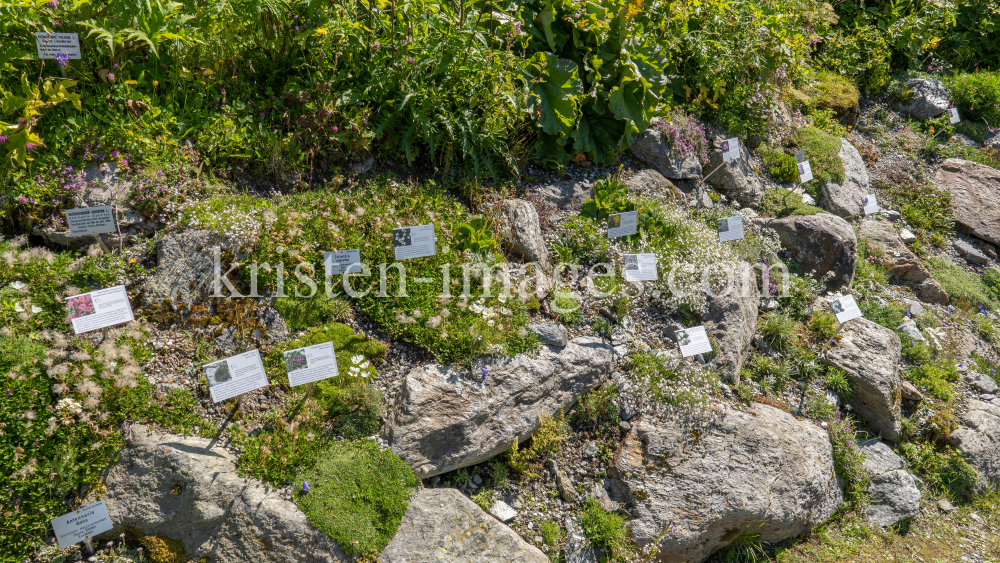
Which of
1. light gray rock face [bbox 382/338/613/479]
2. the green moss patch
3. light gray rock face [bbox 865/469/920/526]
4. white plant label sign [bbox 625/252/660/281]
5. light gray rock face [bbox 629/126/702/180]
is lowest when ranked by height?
light gray rock face [bbox 865/469/920/526]

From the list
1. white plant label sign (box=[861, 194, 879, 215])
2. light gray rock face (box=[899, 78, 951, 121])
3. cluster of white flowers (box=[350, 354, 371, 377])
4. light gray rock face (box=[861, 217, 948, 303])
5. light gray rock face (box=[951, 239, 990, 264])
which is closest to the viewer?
cluster of white flowers (box=[350, 354, 371, 377])

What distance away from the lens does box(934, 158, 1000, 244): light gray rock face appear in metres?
9.39

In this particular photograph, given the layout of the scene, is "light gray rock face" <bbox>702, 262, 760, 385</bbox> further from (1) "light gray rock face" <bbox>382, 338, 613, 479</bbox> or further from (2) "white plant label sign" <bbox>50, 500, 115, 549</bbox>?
(2) "white plant label sign" <bbox>50, 500, 115, 549</bbox>

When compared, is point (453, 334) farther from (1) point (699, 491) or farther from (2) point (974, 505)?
(2) point (974, 505)

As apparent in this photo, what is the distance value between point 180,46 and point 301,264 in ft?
8.56

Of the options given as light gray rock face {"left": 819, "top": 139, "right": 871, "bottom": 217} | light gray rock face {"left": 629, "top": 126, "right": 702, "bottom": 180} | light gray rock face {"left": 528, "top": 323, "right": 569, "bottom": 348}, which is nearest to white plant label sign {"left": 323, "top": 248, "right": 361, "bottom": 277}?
light gray rock face {"left": 528, "top": 323, "right": 569, "bottom": 348}

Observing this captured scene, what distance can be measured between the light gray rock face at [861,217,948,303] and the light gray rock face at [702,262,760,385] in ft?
11.2

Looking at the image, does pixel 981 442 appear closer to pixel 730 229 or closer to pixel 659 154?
pixel 730 229

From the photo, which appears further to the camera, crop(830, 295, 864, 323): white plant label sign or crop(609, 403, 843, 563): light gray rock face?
crop(830, 295, 864, 323): white plant label sign

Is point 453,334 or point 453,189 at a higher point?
point 453,189

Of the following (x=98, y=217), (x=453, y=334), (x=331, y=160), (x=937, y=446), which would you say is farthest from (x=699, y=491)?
(x=98, y=217)

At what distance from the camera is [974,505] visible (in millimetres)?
6266

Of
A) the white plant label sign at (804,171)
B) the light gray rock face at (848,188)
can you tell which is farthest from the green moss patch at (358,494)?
the light gray rock face at (848,188)

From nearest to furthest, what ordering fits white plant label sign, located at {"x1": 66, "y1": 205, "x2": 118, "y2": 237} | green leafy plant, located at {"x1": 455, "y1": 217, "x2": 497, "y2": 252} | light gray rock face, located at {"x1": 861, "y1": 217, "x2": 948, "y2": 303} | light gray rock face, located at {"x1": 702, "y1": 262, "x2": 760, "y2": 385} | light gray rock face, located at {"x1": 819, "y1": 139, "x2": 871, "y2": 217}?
white plant label sign, located at {"x1": 66, "y1": 205, "x2": 118, "y2": 237} < green leafy plant, located at {"x1": 455, "y1": 217, "x2": 497, "y2": 252} < light gray rock face, located at {"x1": 702, "y1": 262, "x2": 760, "y2": 385} < light gray rock face, located at {"x1": 861, "y1": 217, "x2": 948, "y2": 303} < light gray rock face, located at {"x1": 819, "y1": 139, "x2": 871, "y2": 217}
